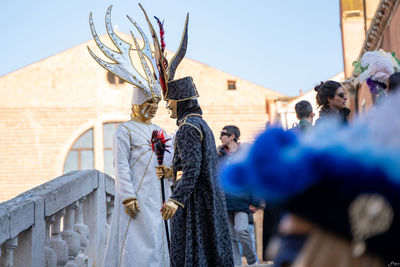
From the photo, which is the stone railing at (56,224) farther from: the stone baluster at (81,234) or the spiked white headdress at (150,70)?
the spiked white headdress at (150,70)

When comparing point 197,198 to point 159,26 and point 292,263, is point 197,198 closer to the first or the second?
point 159,26

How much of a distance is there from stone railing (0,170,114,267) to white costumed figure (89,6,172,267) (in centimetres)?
35

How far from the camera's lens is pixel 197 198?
4215 mm

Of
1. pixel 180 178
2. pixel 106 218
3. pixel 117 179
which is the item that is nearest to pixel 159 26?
pixel 117 179

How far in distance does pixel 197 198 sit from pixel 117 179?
1233 mm

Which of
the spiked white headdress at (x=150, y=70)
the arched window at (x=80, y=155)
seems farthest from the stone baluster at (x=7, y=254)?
the arched window at (x=80, y=155)

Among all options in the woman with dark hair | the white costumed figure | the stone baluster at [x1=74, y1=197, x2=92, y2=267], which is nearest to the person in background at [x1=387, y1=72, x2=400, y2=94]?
the woman with dark hair

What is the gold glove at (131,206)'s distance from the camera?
5.13 meters

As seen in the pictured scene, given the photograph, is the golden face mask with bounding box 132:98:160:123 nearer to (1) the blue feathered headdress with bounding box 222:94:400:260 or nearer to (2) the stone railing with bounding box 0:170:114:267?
(2) the stone railing with bounding box 0:170:114:267

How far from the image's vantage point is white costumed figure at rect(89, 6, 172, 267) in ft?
16.8

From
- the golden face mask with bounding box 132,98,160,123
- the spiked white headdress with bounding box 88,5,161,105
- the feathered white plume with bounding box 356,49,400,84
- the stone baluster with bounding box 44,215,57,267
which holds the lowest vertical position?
the stone baluster with bounding box 44,215,57,267

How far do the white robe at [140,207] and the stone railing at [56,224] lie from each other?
1.09 feet

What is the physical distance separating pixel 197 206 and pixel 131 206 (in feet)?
3.58

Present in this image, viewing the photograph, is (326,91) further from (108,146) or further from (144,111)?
(108,146)
